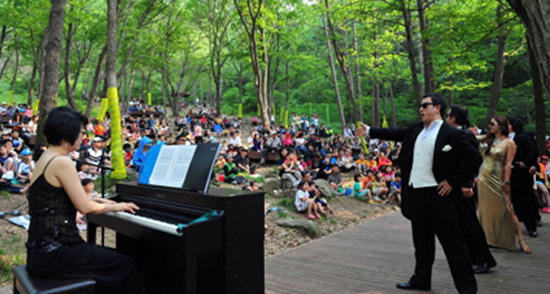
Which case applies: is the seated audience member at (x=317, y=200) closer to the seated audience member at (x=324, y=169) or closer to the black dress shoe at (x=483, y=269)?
the seated audience member at (x=324, y=169)

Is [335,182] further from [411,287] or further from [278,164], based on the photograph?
[411,287]

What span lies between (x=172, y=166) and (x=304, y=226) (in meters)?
3.90

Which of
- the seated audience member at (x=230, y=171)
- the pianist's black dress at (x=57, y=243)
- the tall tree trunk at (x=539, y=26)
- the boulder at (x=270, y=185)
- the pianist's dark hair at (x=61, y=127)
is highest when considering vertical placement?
the tall tree trunk at (x=539, y=26)

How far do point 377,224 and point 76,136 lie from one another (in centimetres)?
587

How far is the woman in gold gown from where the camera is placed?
4906 millimetres

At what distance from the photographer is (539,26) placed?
2527 millimetres

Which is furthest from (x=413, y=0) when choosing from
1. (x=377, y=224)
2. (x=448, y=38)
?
(x=377, y=224)

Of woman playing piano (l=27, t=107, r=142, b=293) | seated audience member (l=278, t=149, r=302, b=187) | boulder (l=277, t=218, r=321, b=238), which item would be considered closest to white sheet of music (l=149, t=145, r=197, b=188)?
woman playing piano (l=27, t=107, r=142, b=293)

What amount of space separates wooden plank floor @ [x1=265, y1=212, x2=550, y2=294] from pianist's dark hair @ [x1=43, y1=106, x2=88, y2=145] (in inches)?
92.3

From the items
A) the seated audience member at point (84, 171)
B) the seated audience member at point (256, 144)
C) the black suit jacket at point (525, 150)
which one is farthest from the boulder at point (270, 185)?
the black suit jacket at point (525, 150)

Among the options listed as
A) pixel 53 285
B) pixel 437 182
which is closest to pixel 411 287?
pixel 437 182

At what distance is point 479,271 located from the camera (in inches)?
168

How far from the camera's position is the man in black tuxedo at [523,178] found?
5.54 metres

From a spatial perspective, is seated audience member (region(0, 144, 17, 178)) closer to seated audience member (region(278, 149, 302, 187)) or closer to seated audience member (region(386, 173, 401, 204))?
seated audience member (region(278, 149, 302, 187))
